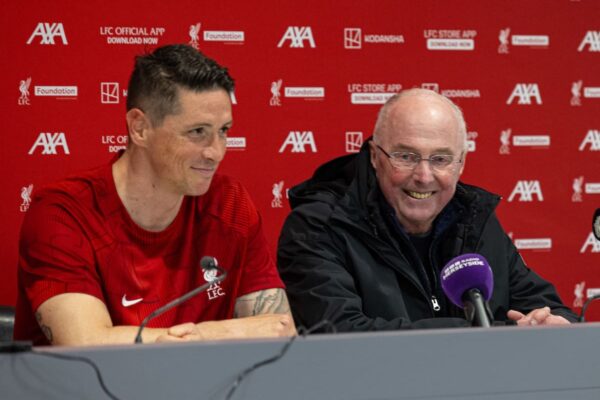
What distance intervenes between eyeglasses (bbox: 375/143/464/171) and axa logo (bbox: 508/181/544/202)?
160 cm

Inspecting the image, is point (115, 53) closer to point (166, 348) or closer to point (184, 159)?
point (184, 159)

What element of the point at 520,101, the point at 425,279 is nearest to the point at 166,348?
the point at 425,279

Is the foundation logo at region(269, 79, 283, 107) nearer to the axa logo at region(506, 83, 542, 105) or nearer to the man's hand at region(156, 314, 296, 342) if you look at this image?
the axa logo at region(506, 83, 542, 105)

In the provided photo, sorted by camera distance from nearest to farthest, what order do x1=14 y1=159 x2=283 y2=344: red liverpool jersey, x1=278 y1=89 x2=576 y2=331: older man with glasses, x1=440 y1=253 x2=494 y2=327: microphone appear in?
1. x1=440 y1=253 x2=494 y2=327: microphone
2. x1=14 y1=159 x2=283 y2=344: red liverpool jersey
3. x1=278 y1=89 x2=576 y2=331: older man with glasses

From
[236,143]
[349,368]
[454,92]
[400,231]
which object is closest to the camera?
[349,368]

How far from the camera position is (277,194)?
13.1ft

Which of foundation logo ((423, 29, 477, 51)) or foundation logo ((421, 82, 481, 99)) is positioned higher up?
foundation logo ((423, 29, 477, 51))

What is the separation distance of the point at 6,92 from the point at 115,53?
0.50 m

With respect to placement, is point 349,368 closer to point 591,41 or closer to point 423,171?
point 423,171

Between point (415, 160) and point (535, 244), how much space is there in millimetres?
1756

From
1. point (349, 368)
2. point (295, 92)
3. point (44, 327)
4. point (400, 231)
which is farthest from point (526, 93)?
point (349, 368)

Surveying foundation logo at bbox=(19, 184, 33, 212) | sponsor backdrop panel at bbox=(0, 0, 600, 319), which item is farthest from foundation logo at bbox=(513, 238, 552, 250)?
foundation logo at bbox=(19, 184, 33, 212)

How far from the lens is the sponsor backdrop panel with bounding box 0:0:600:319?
372 cm

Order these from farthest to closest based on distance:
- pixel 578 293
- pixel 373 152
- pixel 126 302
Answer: pixel 578 293 < pixel 373 152 < pixel 126 302
